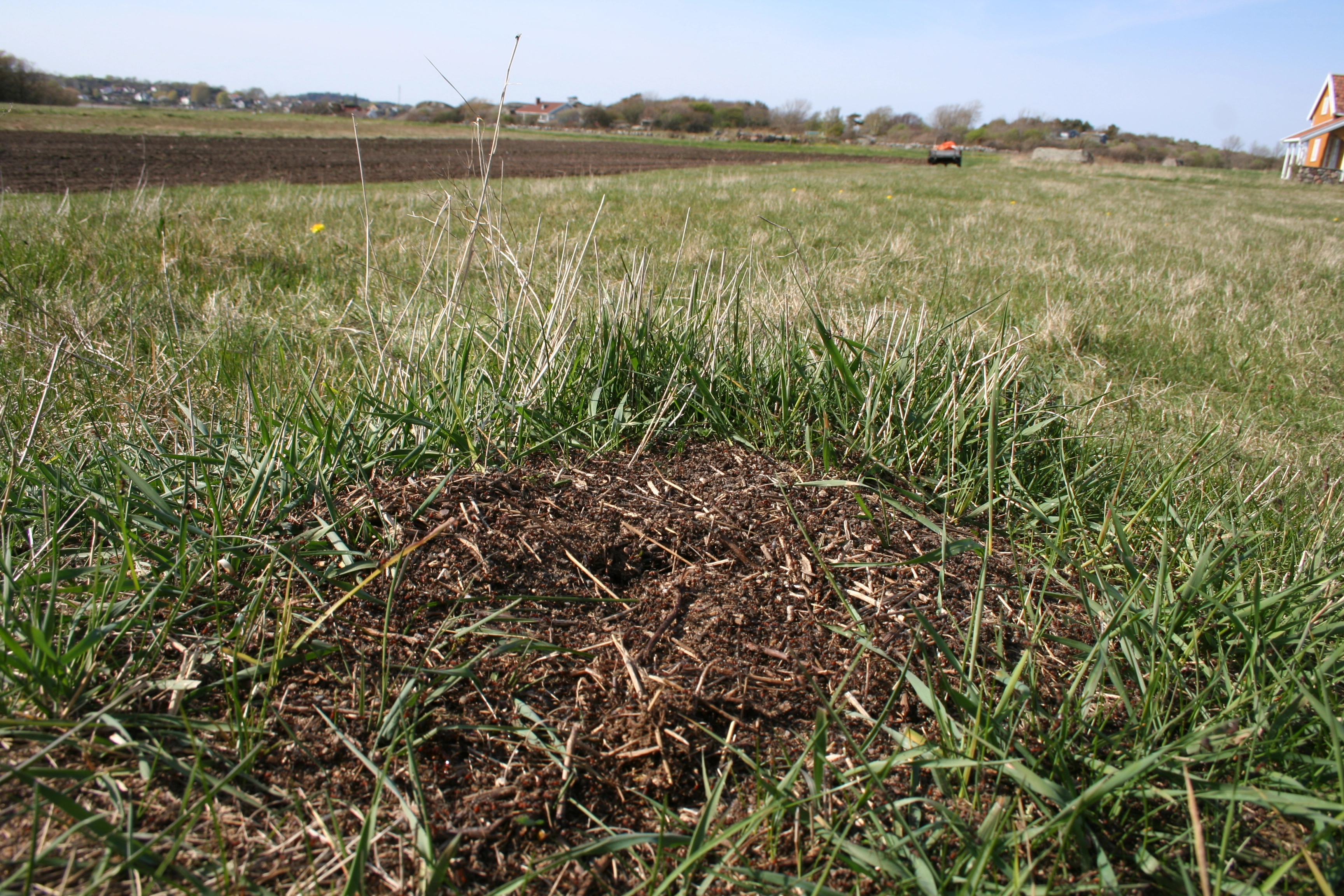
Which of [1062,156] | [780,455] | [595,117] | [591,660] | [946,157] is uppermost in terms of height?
[595,117]

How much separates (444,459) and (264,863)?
109 centimetres

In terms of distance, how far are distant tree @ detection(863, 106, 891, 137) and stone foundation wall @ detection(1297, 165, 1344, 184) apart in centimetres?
6331

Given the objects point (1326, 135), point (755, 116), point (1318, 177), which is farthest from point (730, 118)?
point (1318, 177)

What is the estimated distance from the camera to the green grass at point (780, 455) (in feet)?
3.45

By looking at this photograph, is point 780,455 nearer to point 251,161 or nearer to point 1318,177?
point 251,161

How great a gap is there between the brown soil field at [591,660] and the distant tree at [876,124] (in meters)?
97.9

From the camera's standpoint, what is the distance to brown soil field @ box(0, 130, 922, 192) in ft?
40.0

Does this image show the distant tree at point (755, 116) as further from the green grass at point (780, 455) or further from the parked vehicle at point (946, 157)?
the green grass at point (780, 455)

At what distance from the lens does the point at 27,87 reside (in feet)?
124

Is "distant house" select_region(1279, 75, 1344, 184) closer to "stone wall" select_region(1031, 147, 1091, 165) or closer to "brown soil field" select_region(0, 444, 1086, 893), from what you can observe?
"stone wall" select_region(1031, 147, 1091, 165)

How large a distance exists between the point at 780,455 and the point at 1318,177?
40.7 m

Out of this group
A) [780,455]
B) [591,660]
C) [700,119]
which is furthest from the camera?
[700,119]

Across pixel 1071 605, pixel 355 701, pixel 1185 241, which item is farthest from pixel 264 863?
pixel 1185 241

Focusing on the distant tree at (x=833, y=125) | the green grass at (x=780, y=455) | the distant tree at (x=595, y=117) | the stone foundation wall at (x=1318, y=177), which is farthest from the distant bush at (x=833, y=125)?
the green grass at (x=780, y=455)
